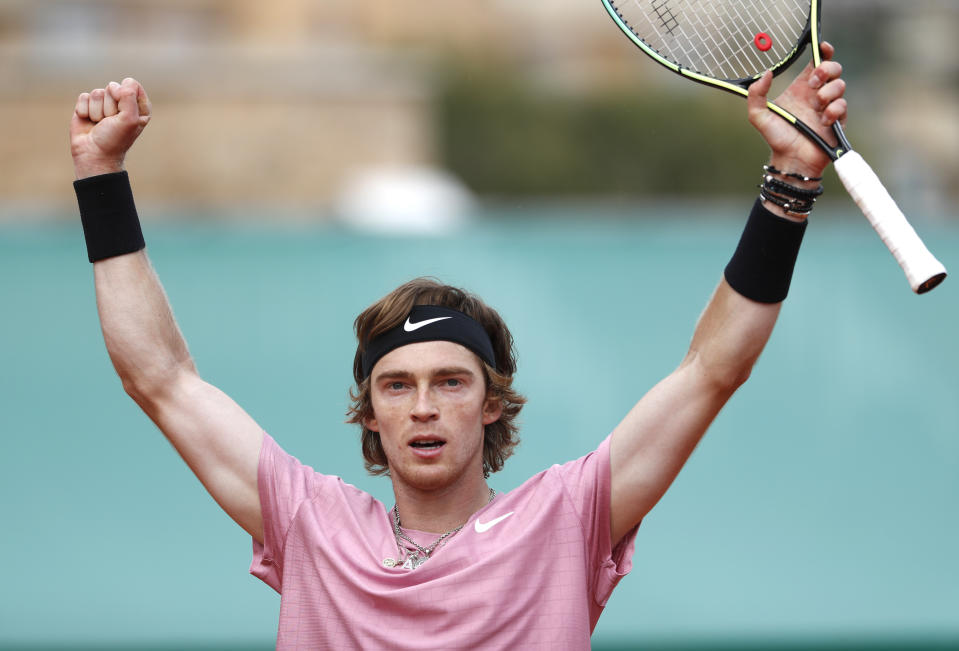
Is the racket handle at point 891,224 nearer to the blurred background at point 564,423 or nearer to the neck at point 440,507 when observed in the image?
the neck at point 440,507

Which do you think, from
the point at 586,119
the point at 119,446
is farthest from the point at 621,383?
the point at 586,119

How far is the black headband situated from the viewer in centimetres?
278

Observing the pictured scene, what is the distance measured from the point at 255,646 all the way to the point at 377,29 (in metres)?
22.5

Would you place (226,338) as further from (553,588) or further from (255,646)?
(553,588)

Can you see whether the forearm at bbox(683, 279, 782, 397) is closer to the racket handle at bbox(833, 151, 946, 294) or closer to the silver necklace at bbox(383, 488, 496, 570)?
the racket handle at bbox(833, 151, 946, 294)

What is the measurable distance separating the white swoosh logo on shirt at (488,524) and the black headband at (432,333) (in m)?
0.35

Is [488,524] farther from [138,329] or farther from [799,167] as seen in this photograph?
[799,167]

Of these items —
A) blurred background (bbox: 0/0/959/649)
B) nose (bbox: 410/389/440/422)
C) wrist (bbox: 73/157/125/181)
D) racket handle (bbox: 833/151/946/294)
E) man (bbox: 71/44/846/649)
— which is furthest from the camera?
blurred background (bbox: 0/0/959/649)

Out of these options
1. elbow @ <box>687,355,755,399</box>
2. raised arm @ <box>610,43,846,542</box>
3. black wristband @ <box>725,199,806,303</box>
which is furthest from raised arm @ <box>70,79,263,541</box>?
black wristband @ <box>725,199,806,303</box>

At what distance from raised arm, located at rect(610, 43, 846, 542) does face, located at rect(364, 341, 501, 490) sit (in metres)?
0.31

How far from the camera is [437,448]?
271 centimetres

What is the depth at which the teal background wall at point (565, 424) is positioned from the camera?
5.30m

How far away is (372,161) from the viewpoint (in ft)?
49.6

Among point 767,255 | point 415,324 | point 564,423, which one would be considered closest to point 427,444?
point 415,324
